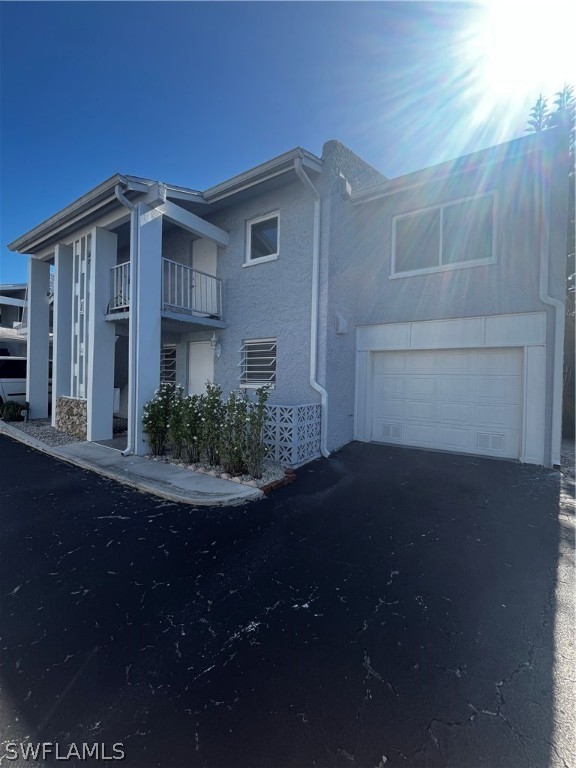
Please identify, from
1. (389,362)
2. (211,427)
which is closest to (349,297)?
(389,362)

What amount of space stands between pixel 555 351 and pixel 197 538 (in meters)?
6.84

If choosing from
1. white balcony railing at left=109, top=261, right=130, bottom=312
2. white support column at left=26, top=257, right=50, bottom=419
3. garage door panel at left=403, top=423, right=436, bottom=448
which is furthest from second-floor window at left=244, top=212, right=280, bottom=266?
white support column at left=26, top=257, right=50, bottom=419

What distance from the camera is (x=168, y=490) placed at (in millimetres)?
5047

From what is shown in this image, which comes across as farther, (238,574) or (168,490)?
(168,490)

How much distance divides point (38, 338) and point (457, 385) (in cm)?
1258

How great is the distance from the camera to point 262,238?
8586 mm

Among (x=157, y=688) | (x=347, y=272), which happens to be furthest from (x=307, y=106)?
(x=157, y=688)

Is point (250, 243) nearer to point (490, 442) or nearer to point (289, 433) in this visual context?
point (289, 433)

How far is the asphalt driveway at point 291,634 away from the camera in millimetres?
1744

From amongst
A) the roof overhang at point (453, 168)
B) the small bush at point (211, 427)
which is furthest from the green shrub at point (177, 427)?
the roof overhang at point (453, 168)

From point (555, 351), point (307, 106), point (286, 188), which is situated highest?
point (307, 106)

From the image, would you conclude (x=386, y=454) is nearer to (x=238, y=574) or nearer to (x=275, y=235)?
(x=238, y=574)

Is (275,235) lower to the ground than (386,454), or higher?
higher

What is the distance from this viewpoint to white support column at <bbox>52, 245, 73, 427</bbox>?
9.70 metres
